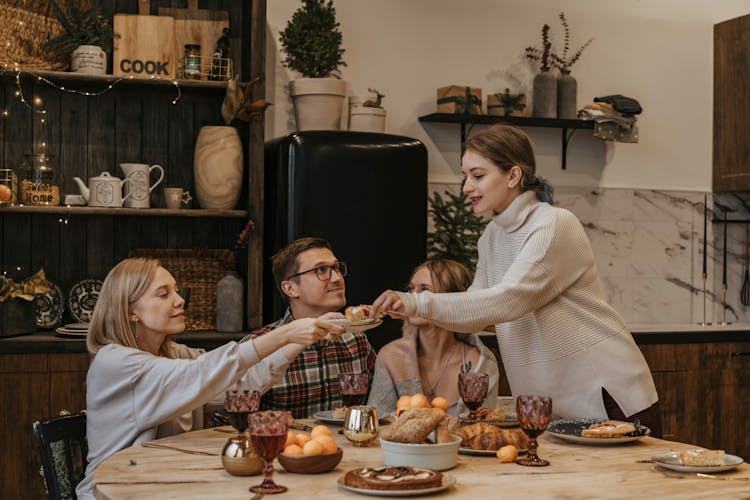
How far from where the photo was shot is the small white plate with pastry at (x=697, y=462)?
2.09 metres

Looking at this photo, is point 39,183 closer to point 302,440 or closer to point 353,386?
point 353,386

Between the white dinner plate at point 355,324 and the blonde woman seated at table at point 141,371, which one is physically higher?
the white dinner plate at point 355,324

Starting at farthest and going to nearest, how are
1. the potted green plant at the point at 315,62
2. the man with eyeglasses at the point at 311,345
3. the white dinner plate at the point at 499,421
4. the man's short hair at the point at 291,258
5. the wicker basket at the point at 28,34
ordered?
the potted green plant at the point at 315,62 → the wicker basket at the point at 28,34 → the man's short hair at the point at 291,258 → the man with eyeglasses at the point at 311,345 → the white dinner plate at the point at 499,421

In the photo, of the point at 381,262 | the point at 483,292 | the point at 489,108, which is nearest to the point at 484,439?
the point at 483,292

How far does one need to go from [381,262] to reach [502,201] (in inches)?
57.0

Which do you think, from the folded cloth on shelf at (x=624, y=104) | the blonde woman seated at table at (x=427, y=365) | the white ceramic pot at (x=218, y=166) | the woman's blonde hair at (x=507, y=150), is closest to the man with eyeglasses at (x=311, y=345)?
the blonde woman seated at table at (x=427, y=365)

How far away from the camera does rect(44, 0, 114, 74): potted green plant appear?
419cm

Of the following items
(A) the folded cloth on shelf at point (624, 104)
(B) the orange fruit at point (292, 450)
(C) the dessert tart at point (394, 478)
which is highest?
(A) the folded cloth on shelf at point (624, 104)

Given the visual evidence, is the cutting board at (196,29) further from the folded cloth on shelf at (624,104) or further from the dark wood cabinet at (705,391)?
the dark wood cabinet at (705,391)

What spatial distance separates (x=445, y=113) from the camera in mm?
4957

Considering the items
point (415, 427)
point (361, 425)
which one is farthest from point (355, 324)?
point (415, 427)

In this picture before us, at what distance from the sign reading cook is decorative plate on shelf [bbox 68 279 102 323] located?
96 cm

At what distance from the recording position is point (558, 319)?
2793mm

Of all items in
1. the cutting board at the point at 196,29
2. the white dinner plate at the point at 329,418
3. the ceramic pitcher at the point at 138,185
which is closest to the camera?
the white dinner plate at the point at 329,418
